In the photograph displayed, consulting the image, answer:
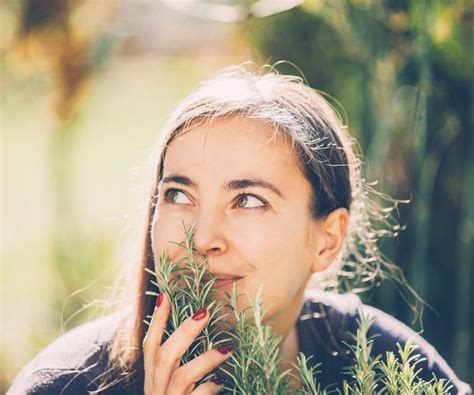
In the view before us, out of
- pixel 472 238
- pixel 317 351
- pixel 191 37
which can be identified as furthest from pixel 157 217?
pixel 191 37

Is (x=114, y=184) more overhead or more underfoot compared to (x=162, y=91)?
more underfoot

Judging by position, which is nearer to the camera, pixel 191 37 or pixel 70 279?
pixel 70 279

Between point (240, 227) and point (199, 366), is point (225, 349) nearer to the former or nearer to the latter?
point (199, 366)

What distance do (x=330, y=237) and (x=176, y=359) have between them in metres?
0.70

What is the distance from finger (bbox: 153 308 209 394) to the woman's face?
211 millimetres

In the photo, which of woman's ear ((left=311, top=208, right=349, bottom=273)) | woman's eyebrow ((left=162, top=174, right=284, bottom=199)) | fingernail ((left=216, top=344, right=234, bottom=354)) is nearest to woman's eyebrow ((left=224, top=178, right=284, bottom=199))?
woman's eyebrow ((left=162, top=174, right=284, bottom=199))

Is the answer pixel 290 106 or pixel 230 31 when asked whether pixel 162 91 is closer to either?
pixel 230 31

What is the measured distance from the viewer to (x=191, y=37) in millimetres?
6043

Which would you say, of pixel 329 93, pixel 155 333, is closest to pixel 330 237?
pixel 155 333

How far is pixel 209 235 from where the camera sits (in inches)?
61.7

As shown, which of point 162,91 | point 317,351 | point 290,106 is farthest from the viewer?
point 162,91

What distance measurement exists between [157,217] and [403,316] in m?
1.84

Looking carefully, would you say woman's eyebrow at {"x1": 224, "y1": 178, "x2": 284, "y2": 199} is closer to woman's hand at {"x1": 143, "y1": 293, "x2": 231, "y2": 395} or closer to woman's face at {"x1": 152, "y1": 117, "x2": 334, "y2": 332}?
woman's face at {"x1": 152, "y1": 117, "x2": 334, "y2": 332}

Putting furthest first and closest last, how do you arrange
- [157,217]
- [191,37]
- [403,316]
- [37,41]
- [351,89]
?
[191,37]
[37,41]
[351,89]
[403,316]
[157,217]
